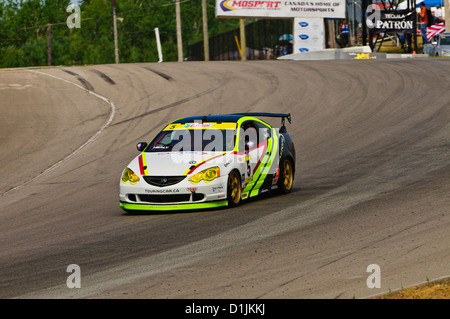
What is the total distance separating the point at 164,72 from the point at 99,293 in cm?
2626

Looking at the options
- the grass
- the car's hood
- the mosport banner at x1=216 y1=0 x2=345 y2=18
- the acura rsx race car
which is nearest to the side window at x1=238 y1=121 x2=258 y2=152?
the acura rsx race car

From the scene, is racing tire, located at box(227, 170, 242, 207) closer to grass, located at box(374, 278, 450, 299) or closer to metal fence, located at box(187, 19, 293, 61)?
grass, located at box(374, 278, 450, 299)

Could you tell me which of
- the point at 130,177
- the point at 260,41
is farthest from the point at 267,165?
the point at 260,41

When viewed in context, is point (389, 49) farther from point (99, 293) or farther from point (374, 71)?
point (99, 293)

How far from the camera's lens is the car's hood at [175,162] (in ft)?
38.3

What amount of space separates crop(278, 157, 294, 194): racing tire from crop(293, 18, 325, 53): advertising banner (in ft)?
122

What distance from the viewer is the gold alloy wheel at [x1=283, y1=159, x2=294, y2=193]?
1332 cm

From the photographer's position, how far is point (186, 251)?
879 cm

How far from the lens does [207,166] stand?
11711 millimetres

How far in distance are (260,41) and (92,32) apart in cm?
6056

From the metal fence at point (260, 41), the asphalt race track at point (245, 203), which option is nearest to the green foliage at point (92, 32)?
the metal fence at point (260, 41)

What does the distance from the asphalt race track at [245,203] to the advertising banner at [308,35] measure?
19.4m

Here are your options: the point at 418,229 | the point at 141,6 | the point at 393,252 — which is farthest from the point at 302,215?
the point at 141,6

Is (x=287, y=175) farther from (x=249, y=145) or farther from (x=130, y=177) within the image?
(x=130, y=177)
